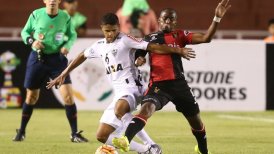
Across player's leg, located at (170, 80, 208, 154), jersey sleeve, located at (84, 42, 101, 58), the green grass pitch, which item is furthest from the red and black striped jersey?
the green grass pitch

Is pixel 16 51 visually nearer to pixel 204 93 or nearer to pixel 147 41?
pixel 204 93

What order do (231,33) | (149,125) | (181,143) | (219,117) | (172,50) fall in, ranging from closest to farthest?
(172,50) → (181,143) → (149,125) → (219,117) → (231,33)

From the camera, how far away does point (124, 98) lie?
9914 millimetres

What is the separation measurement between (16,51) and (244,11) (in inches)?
425

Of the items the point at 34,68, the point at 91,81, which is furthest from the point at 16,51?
the point at 34,68

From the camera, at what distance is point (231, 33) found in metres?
25.0

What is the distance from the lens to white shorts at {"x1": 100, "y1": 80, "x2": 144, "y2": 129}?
984cm

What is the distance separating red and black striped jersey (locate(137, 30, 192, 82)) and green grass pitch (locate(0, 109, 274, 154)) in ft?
3.97

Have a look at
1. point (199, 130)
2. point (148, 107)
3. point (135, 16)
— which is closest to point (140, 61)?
point (148, 107)

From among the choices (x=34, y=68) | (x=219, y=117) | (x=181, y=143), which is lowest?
(x=219, y=117)

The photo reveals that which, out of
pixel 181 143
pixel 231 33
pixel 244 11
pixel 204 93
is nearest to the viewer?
pixel 181 143

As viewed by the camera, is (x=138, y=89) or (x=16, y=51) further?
(x=16, y=51)

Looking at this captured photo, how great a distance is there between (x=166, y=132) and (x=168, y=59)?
3.88m

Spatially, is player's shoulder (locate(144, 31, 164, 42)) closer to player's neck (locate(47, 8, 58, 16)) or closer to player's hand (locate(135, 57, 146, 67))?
A: player's hand (locate(135, 57, 146, 67))
